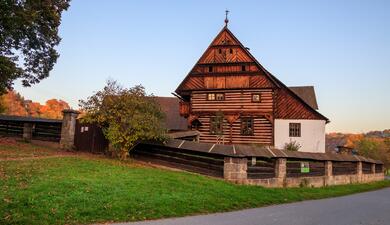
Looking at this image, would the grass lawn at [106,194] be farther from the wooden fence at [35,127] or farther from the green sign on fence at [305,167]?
the wooden fence at [35,127]

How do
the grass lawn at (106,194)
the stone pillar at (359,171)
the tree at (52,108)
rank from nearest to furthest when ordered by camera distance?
the grass lawn at (106,194), the stone pillar at (359,171), the tree at (52,108)

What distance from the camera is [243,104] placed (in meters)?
32.9

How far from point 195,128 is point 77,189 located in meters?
24.3

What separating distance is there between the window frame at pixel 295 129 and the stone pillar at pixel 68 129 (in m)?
19.6

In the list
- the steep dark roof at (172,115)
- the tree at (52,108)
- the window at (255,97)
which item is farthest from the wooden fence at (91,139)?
the tree at (52,108)

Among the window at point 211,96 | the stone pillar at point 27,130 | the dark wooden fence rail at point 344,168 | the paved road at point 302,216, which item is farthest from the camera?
the window at point 211,96

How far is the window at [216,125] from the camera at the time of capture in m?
32.3

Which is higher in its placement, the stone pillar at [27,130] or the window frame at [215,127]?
the window frame at [215,127]

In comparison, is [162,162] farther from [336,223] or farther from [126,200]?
[336,223]

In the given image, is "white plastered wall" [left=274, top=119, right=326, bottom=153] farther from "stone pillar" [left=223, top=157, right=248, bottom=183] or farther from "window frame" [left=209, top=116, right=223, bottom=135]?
"stone pillar" [left=223, top=157, right=248, bottom=183]

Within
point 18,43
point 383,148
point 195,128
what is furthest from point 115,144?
point 383,148

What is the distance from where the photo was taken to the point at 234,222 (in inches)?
371

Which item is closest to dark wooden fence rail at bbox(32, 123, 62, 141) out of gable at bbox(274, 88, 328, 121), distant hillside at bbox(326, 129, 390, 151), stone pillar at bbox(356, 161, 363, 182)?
gable at bbox(274, 88, 328, 121)

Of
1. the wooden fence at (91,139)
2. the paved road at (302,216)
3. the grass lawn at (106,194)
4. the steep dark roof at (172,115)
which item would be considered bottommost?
the paved road at (302,216)
